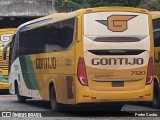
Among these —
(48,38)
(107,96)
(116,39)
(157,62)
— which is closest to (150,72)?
(116,39)

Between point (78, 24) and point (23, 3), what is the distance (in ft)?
83.2

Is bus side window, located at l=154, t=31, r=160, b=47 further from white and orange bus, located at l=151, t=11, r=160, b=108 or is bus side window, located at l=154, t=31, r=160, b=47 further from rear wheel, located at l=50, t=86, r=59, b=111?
rear wheel, located at l=50, t=86, r=59, b=111

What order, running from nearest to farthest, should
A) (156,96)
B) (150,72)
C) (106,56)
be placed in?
(106,56) < (150,72) < (156,96)

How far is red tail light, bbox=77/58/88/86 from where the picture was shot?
16.6 m

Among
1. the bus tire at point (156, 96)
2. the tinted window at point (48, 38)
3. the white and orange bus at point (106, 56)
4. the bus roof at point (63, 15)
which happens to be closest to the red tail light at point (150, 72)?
the white and orange bus at point (106, 56)

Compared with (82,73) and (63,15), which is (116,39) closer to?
(82,73)

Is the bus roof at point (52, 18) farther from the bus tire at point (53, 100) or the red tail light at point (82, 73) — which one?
the bus tire at point (53, 100)

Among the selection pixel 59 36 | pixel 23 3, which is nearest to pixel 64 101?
pixel 59 36

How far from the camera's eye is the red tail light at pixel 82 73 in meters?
16.6

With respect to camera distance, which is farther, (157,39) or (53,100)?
(157,39)

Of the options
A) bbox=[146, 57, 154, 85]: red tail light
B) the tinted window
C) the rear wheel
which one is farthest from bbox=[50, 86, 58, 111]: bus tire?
bbox=[146, 57, 154, 85]: red tail light

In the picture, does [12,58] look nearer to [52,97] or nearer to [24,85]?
[24,85]

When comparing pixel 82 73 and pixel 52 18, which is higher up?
pixel 52 18

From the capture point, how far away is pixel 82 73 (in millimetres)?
→ 16594
